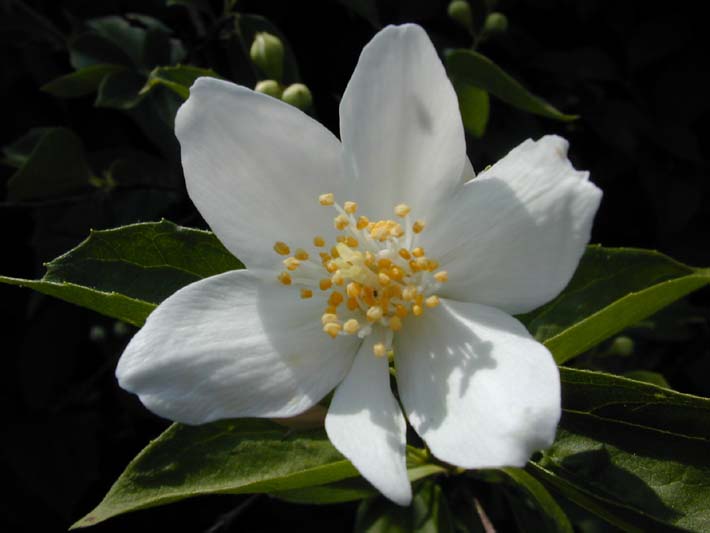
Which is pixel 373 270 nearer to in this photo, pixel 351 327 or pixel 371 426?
pixel 351 327

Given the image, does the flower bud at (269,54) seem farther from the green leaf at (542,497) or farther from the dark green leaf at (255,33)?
the green leaf at (542,497)

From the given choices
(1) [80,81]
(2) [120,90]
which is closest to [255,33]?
(2) [120,90]

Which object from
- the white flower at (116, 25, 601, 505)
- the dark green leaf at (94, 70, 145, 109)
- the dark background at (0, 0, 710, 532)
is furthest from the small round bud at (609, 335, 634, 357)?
the dark green leaf at (94, 70, 145, 109)

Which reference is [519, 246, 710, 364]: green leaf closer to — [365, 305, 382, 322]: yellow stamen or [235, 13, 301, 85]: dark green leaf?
[365, 305, 382, 322]: yellow stamen

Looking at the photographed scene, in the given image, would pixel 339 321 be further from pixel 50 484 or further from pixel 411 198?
pixel 50 484

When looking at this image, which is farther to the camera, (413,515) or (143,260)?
(413,515)

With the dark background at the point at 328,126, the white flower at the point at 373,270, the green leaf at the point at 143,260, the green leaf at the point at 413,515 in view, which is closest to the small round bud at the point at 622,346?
the dark background at the point at 328,126

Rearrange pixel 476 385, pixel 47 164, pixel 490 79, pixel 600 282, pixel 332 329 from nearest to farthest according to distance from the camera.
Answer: pixel 476 385 < pixel 332 329 < pixel 600 282 < pixel 490 79 < pixel 47 164

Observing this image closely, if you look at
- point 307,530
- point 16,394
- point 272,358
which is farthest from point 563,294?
point 16,394
